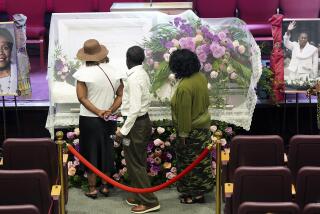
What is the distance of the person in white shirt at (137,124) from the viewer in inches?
222

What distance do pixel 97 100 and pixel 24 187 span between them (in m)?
1.48

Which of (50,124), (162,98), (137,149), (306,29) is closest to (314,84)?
(306,29)

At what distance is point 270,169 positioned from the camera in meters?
4.60

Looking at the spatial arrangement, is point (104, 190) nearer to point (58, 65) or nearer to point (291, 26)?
point (58, 65)

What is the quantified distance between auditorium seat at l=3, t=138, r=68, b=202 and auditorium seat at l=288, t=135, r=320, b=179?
1.81m

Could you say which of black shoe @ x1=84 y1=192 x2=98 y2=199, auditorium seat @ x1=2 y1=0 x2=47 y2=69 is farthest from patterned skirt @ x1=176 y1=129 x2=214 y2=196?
auditorium seat @ x1=2 y1=0 x2=47 y2=69

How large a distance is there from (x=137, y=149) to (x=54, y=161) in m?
0.75

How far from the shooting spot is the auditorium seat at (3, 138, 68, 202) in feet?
17.5

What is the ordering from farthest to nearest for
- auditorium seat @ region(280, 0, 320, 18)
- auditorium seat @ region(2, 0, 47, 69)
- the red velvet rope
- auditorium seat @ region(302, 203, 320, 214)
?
auditorium seat @ region(2, 0, 47, 69) < auditorium seat @ region(280, 0, 320, 18) < the red velvet rope < auditorium seat @ region(302, 203, 320, 214)

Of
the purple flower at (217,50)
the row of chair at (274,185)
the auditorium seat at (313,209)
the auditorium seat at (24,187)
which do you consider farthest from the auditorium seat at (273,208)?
the purple flower at (217,50)

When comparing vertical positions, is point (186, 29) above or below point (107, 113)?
above

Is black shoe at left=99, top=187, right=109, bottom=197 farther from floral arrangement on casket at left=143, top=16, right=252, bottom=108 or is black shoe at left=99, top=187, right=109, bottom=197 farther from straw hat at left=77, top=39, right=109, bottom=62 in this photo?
straw hat at left=77, top=39, right=109, bottom=62

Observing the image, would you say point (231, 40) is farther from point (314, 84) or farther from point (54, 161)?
point (54, 161)

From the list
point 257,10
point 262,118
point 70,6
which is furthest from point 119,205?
point 257,10
